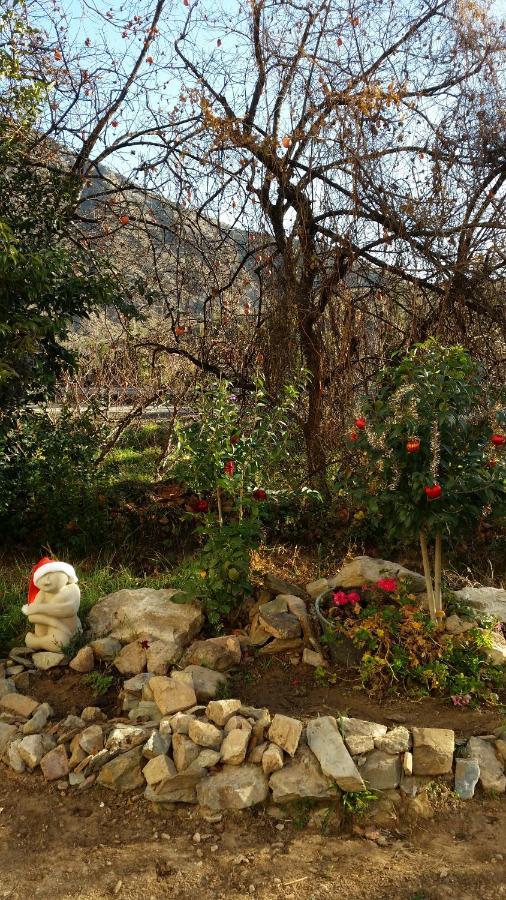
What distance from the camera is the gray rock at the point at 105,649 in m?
3.83

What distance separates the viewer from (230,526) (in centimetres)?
403

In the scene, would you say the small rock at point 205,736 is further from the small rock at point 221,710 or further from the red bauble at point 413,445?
the red bauble at point 413,445

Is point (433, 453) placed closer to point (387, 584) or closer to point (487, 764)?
point (387, 584)

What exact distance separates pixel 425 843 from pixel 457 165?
4.51 meters

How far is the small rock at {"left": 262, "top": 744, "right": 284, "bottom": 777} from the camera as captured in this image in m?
2.90

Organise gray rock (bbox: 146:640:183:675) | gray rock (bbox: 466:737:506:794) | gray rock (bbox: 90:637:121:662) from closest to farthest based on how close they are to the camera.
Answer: gray rock (bbox: 466:737:506:794)
gray rock (bbox: 146:640:183:675)
gray rock (bbox: 90:637:121:662)

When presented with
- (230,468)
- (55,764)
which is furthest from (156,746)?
(230,468)

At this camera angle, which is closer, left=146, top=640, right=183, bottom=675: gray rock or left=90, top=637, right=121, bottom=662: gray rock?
left=146, top=640, right=183, bottom=675: gray rock

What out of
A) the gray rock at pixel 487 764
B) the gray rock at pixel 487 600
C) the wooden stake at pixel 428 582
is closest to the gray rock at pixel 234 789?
the gray rock at pixel 487 764

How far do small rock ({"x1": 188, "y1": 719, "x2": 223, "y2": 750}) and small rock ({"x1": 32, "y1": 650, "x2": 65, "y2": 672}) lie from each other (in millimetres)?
1100

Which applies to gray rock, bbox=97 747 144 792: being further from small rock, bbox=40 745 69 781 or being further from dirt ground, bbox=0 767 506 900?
small rock, bbox=40 745 69 781

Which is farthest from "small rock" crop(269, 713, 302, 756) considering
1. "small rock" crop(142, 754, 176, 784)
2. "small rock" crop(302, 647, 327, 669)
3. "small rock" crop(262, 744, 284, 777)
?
"small rock" crop(302, 647, 327, 669)

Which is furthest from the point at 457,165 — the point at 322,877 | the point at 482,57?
the point at 322,877

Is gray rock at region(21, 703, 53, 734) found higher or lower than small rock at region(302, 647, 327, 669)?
lower
